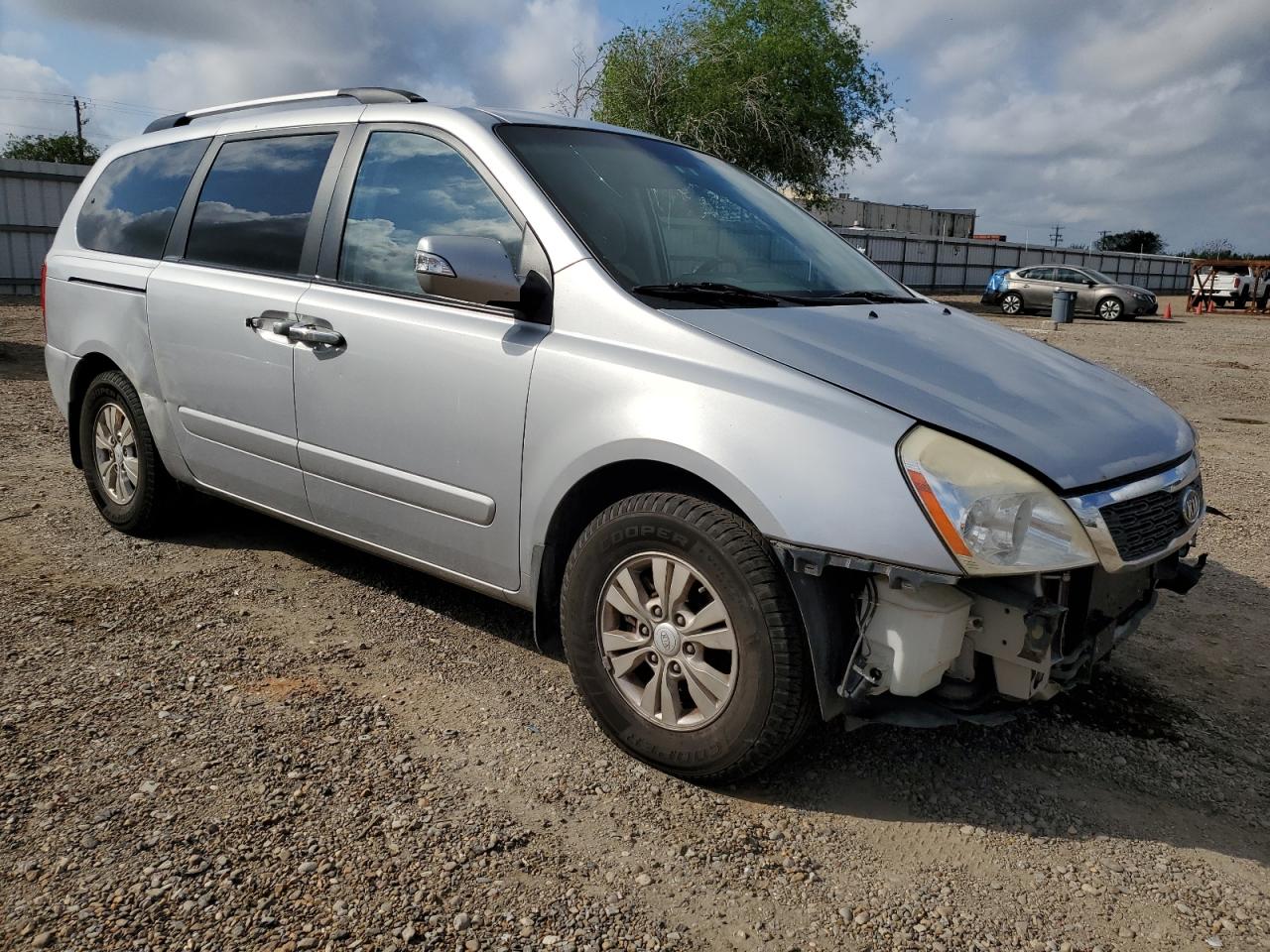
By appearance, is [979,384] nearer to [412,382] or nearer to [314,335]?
[412,382]

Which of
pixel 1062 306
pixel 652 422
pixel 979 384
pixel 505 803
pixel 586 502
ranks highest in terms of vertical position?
pixel 1062 306

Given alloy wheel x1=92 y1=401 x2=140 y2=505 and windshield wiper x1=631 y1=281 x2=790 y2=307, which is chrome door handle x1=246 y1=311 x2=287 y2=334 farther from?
windshield wiper x1=631 y1=281 x2=790 y2=307

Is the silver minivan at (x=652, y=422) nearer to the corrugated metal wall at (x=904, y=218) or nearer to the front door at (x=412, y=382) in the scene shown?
the front door at (x=412, y=382)

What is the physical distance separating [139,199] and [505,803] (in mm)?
3381

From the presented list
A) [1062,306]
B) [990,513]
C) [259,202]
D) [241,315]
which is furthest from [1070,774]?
[1062,306]

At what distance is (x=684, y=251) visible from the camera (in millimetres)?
3215

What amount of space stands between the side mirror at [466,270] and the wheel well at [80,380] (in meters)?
2.37

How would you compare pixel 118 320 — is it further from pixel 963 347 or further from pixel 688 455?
pixel 963 347

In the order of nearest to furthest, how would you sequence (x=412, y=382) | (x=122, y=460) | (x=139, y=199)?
(x=412, y=382) → (x=139, y=199) → (x=122, y=460)

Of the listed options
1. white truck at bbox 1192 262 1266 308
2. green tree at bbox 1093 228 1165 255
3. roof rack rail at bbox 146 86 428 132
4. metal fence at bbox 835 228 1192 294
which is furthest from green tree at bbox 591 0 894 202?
green tree at bbox 1093 228 1165 255

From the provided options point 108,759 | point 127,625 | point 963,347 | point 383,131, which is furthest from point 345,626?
point 963,347

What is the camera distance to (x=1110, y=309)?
27625 millimetres

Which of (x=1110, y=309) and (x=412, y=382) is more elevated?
(x=1110, y=309)

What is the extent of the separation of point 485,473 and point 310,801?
1035 mm
